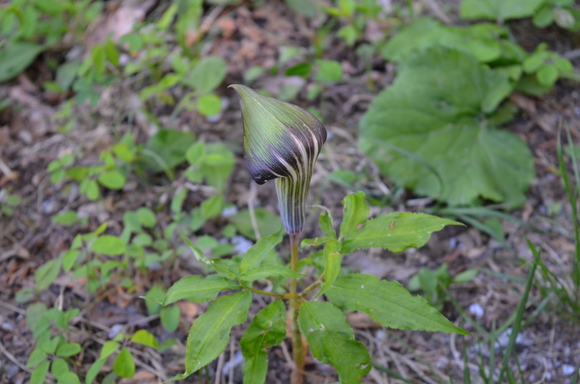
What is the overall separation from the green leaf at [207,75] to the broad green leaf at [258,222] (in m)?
1.04

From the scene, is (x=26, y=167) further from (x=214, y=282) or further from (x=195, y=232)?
(x=214, y=282)

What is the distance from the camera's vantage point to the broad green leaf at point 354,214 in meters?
1.74

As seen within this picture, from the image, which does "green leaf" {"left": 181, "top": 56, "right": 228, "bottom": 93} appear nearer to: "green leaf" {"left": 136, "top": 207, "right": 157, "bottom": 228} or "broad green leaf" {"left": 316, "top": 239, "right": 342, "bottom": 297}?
"green leaf" {"left": 136, "top": 207, "right": 157, "bottom": 228}

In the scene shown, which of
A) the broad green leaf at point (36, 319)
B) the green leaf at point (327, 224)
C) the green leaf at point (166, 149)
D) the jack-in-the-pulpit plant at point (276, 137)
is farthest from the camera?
the green leaf at point (166, 149)

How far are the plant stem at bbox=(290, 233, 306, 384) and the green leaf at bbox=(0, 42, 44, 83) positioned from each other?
3.23 metres

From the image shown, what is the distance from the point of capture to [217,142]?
3.35 meters

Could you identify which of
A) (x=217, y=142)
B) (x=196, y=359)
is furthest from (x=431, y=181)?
(x=196, y=359)

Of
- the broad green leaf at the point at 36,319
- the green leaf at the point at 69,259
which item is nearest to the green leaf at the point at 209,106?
the green leaf at the point at 69,259

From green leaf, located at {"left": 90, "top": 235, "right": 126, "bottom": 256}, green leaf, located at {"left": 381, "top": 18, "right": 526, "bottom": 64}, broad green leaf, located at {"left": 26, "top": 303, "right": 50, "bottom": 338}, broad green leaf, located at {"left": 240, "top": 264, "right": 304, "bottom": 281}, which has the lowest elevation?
broad green leaf, located at {"left": 26, "top": 303, "right": 50, "bottom": 338}

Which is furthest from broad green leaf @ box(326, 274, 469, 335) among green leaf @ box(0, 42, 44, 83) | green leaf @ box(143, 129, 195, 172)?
green leaf @ box(0, 42, 44, 83)

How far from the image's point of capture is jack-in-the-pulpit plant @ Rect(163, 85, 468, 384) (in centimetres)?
140

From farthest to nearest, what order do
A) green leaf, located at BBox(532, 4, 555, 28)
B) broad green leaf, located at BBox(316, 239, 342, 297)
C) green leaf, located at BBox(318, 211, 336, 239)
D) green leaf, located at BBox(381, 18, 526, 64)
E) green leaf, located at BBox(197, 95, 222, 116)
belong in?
green leaf, located at BBox(532, 4, 555, 28)
green leaf, located at BBox(381, 18, 526, 64)
green leaf, located at BBox(197, 95, 222, 116)
green leaf, located at BBox(318, 211, 336, 239)
broad green leaf, located at BBox(316, 239, 342, 297)

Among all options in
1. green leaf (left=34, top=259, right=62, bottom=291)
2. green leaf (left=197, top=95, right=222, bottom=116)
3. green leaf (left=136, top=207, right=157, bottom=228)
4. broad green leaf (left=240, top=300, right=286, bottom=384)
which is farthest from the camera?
green leaf (left=197, top=95, right=222, bottom=116)

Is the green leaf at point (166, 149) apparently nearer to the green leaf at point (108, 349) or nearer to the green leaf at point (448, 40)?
the green leaf at point (108, 349)
